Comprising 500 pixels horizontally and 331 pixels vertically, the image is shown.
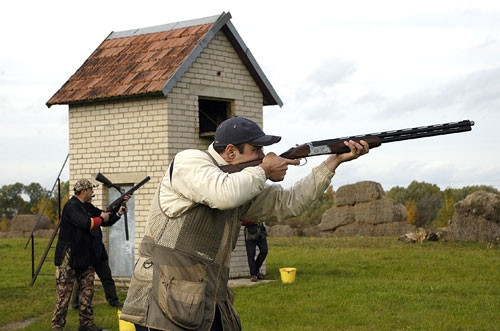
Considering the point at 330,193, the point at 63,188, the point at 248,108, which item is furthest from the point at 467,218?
the point at 63,188

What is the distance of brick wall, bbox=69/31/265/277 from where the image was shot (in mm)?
16922

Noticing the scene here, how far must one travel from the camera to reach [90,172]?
59.7ft

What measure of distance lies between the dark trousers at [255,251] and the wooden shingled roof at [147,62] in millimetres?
3564

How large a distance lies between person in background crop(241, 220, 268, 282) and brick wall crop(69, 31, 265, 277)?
811 mm

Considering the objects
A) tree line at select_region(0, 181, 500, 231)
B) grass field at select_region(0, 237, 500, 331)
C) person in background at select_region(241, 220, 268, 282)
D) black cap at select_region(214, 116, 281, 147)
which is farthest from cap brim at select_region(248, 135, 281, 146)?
tree line at select_region(0, 181, 500, 231)

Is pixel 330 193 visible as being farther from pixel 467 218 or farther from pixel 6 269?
pixel 6 269

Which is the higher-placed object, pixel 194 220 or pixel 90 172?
pixel 90 172

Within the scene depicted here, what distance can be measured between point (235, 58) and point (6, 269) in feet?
30.4

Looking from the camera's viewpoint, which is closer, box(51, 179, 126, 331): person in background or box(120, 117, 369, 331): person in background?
box(120, 117, 369, 331): person in background

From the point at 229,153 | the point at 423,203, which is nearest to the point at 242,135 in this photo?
the point at 229,153

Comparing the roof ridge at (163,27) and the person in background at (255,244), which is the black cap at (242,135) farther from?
the roof ridge at (163,27)

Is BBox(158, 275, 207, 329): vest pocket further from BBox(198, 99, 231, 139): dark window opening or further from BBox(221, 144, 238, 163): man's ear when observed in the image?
BBox(198, 99, 231, 139): dark window opening

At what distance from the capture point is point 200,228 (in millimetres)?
5070

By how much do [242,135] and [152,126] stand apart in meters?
12.0
